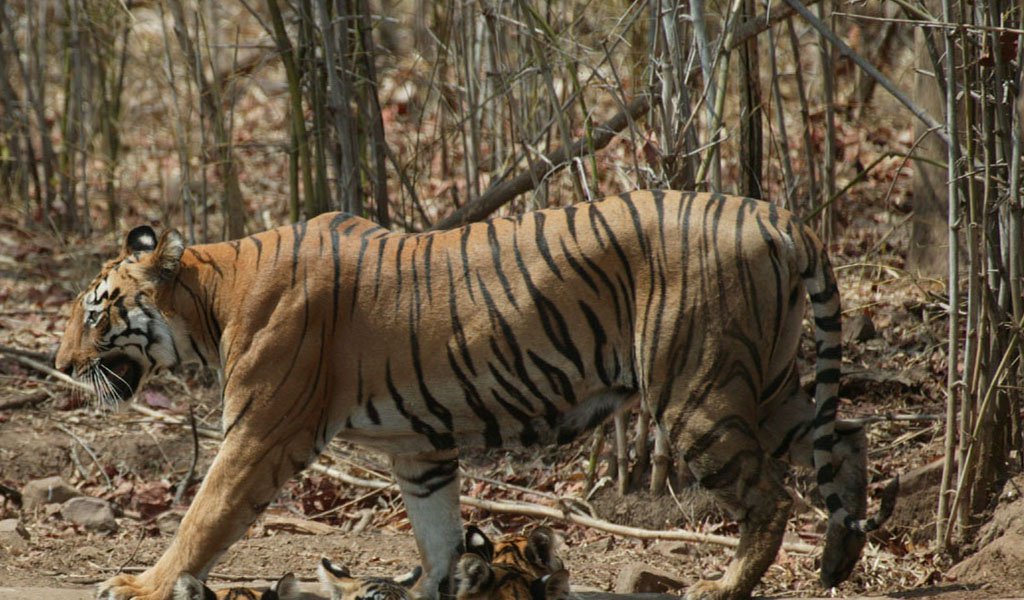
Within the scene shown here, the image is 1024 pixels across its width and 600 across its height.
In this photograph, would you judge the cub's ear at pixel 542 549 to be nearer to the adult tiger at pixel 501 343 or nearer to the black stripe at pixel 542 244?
the adult tiger at pixel 501 343

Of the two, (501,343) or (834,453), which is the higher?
(501,343)

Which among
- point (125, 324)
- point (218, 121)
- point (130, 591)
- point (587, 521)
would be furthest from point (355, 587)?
point (218, 121)

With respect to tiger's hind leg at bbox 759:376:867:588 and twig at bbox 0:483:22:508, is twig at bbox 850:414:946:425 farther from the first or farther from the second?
A: twig at bbox 0:483:22:508

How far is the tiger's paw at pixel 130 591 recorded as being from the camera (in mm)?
4676

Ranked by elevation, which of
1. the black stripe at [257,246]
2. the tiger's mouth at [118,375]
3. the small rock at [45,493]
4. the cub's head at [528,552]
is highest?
the black stripe at [257,246]

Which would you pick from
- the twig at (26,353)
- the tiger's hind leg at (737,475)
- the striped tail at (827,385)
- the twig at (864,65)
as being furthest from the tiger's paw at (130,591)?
the twig at (26,353)

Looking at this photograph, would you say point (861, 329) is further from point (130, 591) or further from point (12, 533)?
point (12, 533)

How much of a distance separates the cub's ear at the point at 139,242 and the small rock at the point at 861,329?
3969mm

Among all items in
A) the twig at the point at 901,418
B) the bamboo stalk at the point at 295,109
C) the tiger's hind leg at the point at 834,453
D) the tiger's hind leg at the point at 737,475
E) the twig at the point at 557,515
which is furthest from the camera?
the bamboo stalk at the point at 295,109

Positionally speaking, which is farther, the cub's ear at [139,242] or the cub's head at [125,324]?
the cub's ear at [139,242]

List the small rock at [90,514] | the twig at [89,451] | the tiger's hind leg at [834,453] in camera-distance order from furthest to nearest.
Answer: the twig at [89,451] < the small rock at [90,514] < the tiger's hind leg at [834,453]

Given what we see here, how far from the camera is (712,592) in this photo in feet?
15.6

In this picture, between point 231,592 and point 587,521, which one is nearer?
point 231,592

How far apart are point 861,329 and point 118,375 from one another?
13.5ft
